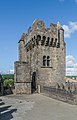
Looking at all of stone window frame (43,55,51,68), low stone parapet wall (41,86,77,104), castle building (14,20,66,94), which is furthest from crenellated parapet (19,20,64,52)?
low stone parapet wall (41,86,77,104)

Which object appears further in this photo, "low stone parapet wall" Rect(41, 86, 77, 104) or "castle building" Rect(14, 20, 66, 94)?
"castle building" Rect(14, 20, 66, 94)

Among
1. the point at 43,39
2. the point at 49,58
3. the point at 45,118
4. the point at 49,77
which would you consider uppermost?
the point at 43,39

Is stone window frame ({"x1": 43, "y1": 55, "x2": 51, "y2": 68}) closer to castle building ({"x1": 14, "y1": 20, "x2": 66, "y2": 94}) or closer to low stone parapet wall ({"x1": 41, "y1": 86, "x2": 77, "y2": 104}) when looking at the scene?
castle building ({"x1": 14, "y1": 20, "x2": 66, "y2": 94})

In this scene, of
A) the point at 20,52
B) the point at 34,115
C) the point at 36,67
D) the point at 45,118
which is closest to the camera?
the point at 45,118

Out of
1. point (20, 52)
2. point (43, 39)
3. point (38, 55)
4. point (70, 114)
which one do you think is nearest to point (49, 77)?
point (38, 55)

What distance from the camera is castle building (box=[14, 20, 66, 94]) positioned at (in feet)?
94.5

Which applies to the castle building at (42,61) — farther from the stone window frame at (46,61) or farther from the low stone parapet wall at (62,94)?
the low stone parapet wall at (62,94)

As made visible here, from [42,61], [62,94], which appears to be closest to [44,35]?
[42,61]

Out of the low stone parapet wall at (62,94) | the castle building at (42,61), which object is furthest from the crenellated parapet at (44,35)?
the low stone parapet wall at (62,94)

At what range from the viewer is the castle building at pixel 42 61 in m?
28.8

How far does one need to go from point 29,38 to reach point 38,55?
3.80m

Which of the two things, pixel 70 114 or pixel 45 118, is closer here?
pixel 45 118

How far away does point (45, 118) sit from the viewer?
12.6 metres

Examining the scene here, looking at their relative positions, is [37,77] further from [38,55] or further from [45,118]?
[45,118]
